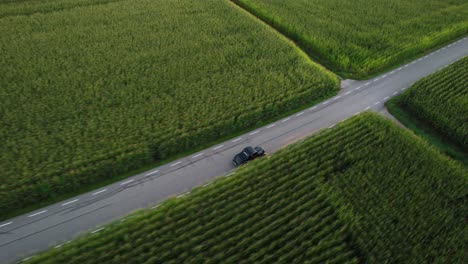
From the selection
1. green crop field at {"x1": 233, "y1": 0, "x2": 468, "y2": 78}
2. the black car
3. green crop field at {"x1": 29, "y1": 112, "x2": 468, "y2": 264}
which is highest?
green crop field at {"x1": 233, "y1": 0, "x2": 468, "y2": 78}

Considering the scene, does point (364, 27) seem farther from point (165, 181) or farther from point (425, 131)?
point (165, 181)

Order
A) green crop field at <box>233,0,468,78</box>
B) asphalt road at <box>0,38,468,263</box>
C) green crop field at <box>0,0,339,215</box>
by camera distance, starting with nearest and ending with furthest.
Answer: asphalt road at <box>0,38,468,263</box>, green crop field at <box>0,0,339,215</box>, green crop field at <box>233,0,468,78</box>

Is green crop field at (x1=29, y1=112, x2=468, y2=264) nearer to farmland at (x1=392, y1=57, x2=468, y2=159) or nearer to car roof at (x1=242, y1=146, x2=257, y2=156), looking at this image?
car roof at (x1=242, y1=146, x2=257, y2=156)

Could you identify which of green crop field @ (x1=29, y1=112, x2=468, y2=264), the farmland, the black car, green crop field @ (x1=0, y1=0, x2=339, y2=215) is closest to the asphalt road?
the black car

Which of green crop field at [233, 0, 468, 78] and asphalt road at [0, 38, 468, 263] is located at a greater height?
green crop field at [233, 0, 468, 78]

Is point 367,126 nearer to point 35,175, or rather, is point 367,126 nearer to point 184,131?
point 184,131

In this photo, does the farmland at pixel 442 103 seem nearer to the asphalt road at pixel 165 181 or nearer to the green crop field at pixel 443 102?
the green crop field at pixel 443 102
